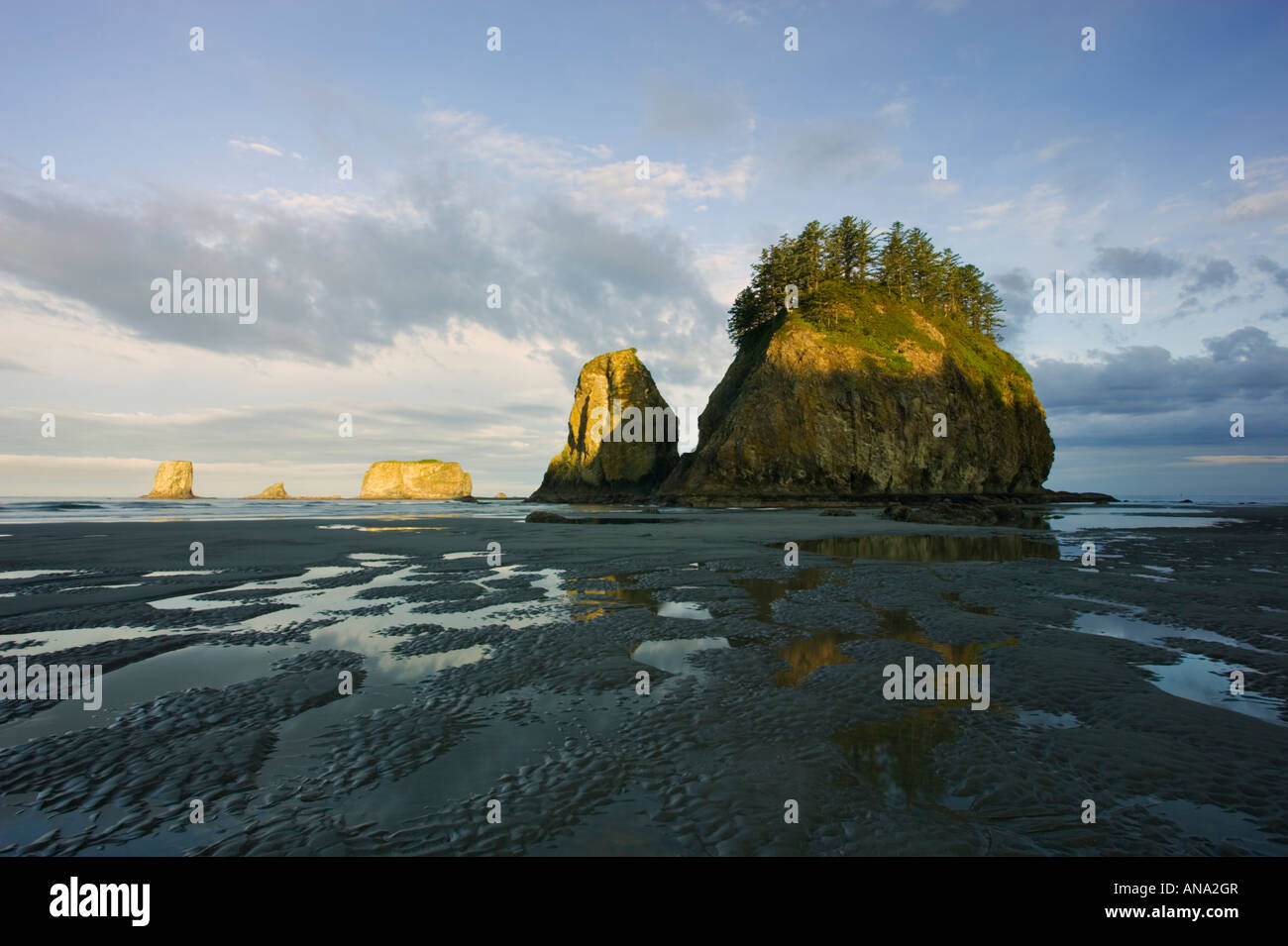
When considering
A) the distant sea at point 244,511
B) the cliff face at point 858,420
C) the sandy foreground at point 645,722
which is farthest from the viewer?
the cliff face at point 858,420

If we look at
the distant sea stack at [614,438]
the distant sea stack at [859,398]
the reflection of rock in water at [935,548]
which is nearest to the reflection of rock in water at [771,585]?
the reflection of rock in water at [935,548]

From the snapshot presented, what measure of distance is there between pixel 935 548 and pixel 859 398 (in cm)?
4306

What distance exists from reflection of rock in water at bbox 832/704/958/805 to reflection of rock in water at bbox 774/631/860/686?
113 centimetres

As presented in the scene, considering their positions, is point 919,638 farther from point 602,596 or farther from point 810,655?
point 602,596

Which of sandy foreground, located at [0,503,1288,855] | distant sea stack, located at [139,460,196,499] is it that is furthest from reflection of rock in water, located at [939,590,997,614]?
distant sea stack, located at [139,460,196,499]

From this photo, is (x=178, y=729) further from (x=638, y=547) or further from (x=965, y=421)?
(x=965, y=421)

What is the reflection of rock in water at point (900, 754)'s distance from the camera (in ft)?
10.6

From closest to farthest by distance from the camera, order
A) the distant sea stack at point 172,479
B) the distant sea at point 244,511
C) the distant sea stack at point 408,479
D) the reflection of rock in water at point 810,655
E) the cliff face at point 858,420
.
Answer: the reflection of rock in water at point 810,655
the distant sea at point 244,511
the cliff face at point 858,420
the distant sea stack at point 172,479
the distant sea stack at point 408,479

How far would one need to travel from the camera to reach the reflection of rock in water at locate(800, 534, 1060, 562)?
1499 centimetres

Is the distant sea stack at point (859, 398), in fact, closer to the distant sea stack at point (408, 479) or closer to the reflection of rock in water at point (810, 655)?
the reflection of rock in water at point (810, 655)

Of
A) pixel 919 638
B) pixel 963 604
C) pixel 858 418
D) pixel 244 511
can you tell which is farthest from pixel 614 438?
pixel 919 638

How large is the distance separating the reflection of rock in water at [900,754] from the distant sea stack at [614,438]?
79.5 metres

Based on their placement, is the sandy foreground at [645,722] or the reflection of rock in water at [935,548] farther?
the reflection of rock in water at [935,548]
